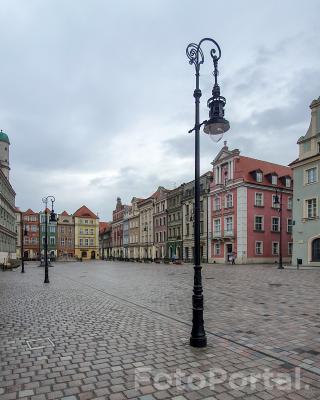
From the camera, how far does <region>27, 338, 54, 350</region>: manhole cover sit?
6.89m

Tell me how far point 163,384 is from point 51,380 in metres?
1.73

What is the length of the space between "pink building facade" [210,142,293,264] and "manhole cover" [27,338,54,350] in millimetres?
38564

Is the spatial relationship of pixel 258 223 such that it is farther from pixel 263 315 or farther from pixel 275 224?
pixel 263 315

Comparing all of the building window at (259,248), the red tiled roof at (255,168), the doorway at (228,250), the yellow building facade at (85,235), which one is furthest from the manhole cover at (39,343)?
the yellow building facade at (85,235)

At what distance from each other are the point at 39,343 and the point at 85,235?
98.4m

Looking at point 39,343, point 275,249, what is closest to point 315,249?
point 275,249

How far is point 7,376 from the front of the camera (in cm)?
536

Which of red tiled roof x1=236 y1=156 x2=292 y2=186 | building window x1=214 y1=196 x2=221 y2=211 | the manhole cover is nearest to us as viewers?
the manhole cover

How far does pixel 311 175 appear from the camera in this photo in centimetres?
3450

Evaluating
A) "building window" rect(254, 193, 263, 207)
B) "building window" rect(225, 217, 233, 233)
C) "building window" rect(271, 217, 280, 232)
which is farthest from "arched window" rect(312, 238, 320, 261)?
"building window" rect(225, 217, 233, 233)

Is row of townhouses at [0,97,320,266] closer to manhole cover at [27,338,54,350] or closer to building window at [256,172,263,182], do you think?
building window at [256,172,263,182]

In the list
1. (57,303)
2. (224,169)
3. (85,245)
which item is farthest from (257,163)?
(85,245)

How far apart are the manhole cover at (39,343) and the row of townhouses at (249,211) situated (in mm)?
27750

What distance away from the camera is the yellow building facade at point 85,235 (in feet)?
335
